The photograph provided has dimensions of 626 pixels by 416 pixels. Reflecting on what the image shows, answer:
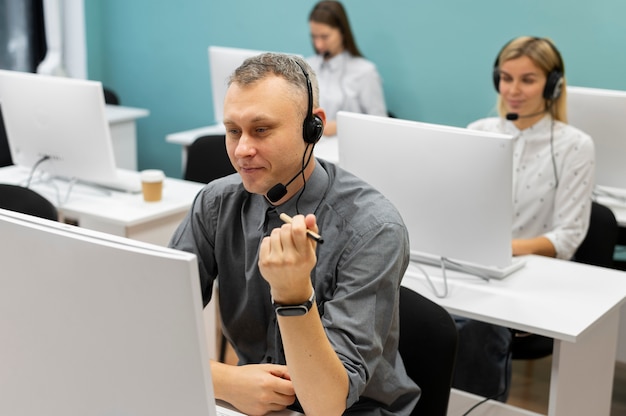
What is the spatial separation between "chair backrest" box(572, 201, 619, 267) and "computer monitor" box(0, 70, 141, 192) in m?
1.44

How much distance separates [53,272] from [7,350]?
0.53ft

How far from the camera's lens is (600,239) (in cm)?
252

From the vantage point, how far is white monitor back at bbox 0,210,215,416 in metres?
0.96

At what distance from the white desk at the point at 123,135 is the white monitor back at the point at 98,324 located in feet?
10.7

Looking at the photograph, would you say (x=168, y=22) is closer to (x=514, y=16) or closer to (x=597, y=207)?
(x=514, y=16)

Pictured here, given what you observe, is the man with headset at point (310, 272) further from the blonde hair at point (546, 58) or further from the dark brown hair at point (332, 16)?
the dark brown hair at point (332, 16)

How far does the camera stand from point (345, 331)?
137cm

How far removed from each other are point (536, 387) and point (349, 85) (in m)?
1.82

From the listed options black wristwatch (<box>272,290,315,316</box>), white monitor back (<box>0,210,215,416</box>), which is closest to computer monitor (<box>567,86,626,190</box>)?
black wristwatch (<box>272,290,315,316</box>)

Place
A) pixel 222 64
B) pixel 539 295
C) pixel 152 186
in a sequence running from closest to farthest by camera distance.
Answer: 1. pixel 539 295
2. pixel 152 186
3. pixel 222 64

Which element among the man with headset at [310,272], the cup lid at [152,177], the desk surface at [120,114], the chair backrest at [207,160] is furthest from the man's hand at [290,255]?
the desk surface at [120,114]

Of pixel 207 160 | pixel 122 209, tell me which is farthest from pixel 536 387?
pixel 122 209

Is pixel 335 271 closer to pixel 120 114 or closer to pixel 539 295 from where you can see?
pixel 539 295

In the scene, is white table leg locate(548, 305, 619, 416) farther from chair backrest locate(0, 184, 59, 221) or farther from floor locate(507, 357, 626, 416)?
chair backrest locate(0, 184, 59, 221)
